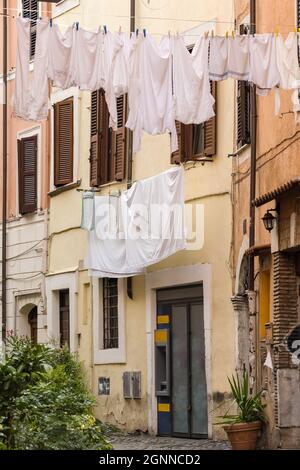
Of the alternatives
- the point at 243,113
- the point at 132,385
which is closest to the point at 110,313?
the point at 132,385

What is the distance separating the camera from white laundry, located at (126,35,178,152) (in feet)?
50.0

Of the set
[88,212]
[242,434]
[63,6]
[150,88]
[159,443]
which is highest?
[63,6]

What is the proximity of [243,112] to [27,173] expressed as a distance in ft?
28.6

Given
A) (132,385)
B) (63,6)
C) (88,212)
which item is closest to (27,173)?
(63,6)

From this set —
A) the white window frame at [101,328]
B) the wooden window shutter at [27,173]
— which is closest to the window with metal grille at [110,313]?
the white window frame at [101,328]

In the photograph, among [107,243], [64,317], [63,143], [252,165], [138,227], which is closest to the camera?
[252,165]

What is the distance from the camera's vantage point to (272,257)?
17.4 m

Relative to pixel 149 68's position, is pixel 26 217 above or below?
below

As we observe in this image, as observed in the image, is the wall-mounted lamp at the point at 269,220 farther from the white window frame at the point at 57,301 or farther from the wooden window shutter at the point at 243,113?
the white window frame at the point at 57,301

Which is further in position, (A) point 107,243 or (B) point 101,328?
(B) point 101,328

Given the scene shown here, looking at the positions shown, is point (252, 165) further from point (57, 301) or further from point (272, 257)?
point (57, 301)

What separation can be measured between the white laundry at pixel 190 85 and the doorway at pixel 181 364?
584 centimetres

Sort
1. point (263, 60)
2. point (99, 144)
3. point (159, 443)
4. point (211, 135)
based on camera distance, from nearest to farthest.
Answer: point (263, 60) < point (159, 443) < point (211, 135) < point (99, 144)

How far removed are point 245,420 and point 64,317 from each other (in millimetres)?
8613
